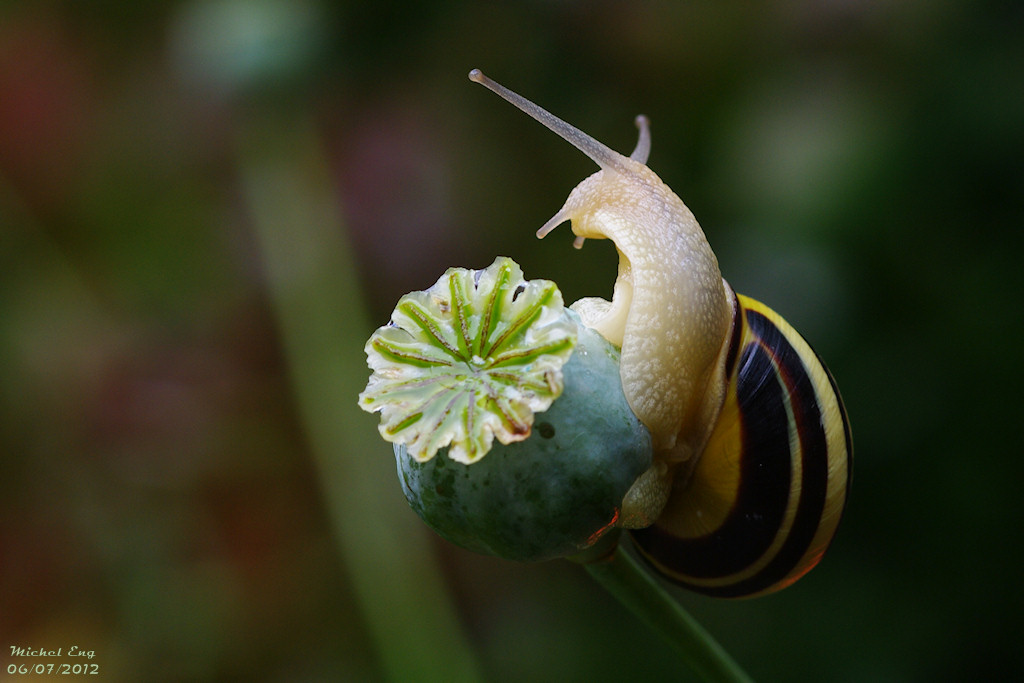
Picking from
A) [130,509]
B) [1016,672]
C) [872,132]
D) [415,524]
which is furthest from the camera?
[130,509]

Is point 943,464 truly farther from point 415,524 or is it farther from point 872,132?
point 415,524

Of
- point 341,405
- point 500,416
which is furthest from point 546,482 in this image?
point 341,405

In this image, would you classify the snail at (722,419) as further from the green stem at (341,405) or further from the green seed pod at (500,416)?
the green stem at (341,405)

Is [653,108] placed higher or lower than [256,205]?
higher

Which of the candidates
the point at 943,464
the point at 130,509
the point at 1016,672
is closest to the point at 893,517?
the point at 943,464

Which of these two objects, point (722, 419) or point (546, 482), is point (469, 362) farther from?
point (722, 419)

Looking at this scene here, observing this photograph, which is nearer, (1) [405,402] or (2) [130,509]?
(1) [405,402]
